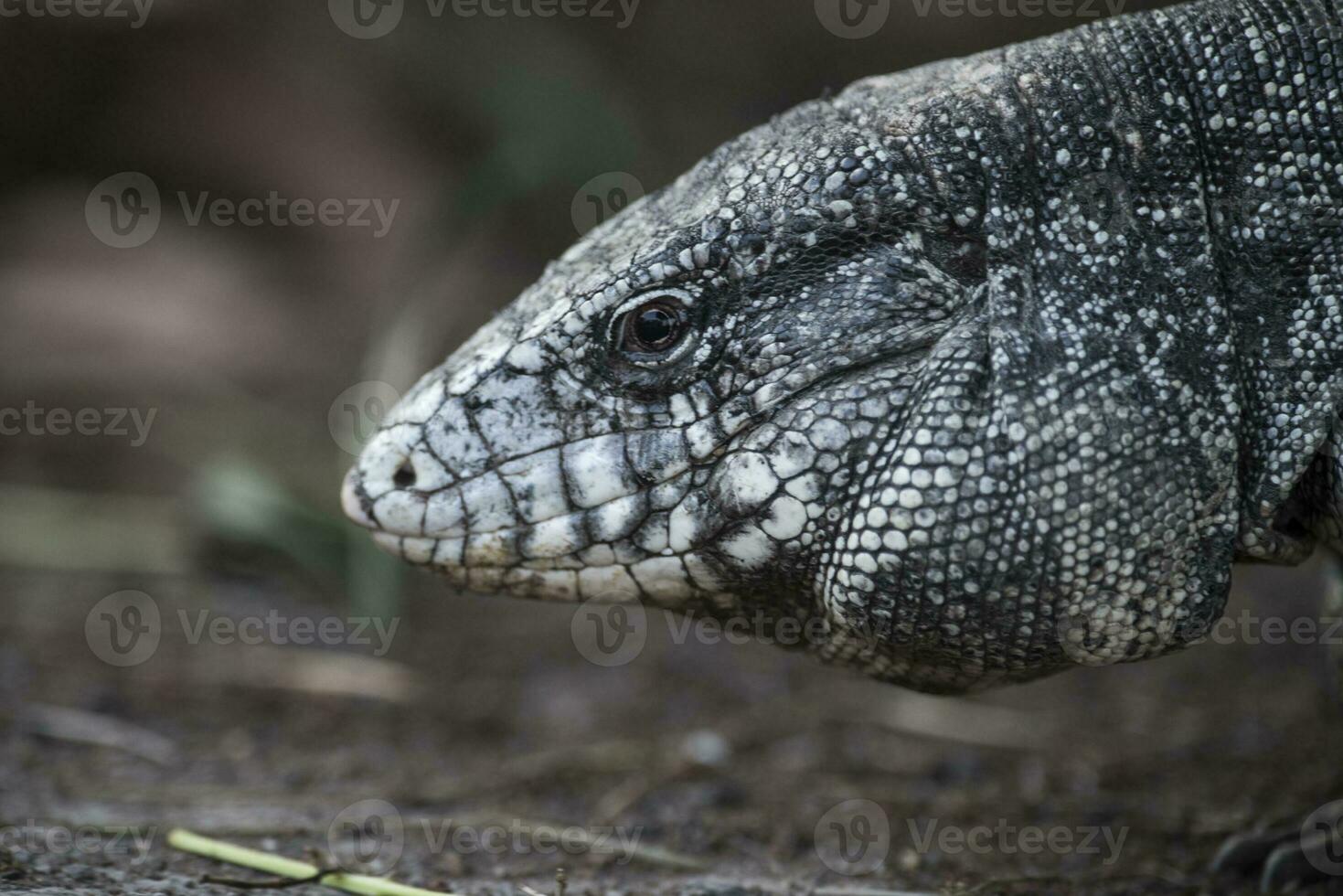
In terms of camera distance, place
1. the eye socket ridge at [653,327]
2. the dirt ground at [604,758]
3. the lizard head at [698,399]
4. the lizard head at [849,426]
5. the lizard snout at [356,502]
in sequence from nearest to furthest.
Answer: the lizard head at [849,426] < the lizard head at [698,399] < the eye socket ridge at [653,327] < the lizard snout at [356,502] < the dirt ground at [604,758]

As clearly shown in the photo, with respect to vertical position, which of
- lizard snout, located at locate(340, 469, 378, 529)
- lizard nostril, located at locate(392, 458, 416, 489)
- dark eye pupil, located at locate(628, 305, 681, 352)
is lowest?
lizard snout, located at locate(340, 469, 378, 529)

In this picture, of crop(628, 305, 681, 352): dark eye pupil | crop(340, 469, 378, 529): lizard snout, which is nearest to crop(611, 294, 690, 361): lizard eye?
crop(628, 305, 681, 352): dark eye pupil

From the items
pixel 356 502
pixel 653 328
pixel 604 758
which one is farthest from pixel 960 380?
pixel 604 758

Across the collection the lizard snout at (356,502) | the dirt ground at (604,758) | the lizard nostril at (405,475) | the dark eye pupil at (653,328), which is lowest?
the dirt ground at (604,758)

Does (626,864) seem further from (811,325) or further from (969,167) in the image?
(969,167)

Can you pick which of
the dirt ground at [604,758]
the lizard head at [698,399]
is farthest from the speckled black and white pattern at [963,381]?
the dirt ground at [604,758]

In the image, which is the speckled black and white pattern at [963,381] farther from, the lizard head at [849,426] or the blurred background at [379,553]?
the blurred background at [379,553]

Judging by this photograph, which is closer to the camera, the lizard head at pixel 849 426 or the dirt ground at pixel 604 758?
the lizard head at pixel 849 426

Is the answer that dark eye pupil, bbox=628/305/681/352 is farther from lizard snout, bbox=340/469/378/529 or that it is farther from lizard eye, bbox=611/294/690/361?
lizard snout, bbox=340/469/378/529
